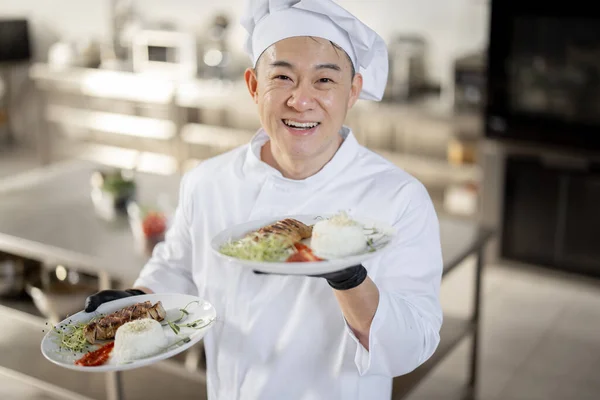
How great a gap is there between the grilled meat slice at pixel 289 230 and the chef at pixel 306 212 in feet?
0.46

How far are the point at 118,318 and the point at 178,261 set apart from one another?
1.14 ft

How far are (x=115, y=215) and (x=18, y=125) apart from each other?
4.67 m

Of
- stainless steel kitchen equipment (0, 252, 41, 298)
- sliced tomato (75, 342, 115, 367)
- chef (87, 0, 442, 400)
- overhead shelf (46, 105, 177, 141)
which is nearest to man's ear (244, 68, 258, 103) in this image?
chef (87, 0, 442, 400)

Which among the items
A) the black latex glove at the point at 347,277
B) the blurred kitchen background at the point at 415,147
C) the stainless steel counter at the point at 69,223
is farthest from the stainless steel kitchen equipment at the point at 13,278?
the black latex glove at the point at 347,277

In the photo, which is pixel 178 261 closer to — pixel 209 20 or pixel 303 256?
pixel 303 256

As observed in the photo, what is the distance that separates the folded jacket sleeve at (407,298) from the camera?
57.0 inches

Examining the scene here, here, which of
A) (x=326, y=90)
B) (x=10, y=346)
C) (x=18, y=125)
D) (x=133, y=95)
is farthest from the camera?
(x=18, y=125)

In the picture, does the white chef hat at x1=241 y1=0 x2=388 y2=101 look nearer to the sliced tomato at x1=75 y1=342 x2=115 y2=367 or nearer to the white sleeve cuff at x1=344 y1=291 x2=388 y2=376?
the white sleeve cuff at x1=344 y1=291 x2=388 y2=376

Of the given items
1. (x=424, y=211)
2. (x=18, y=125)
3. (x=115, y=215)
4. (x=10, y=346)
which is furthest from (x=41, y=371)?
(x=18, y=125)

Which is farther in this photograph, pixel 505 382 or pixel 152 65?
pixel 152 65

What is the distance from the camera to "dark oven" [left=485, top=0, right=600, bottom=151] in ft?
12.8

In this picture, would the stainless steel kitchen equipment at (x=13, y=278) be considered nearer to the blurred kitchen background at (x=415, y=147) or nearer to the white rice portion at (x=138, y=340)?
the blurred kitchen background at (x=415, y=147)

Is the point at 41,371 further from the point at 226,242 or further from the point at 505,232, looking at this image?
the point at 505,232

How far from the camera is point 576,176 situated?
13.2ft
